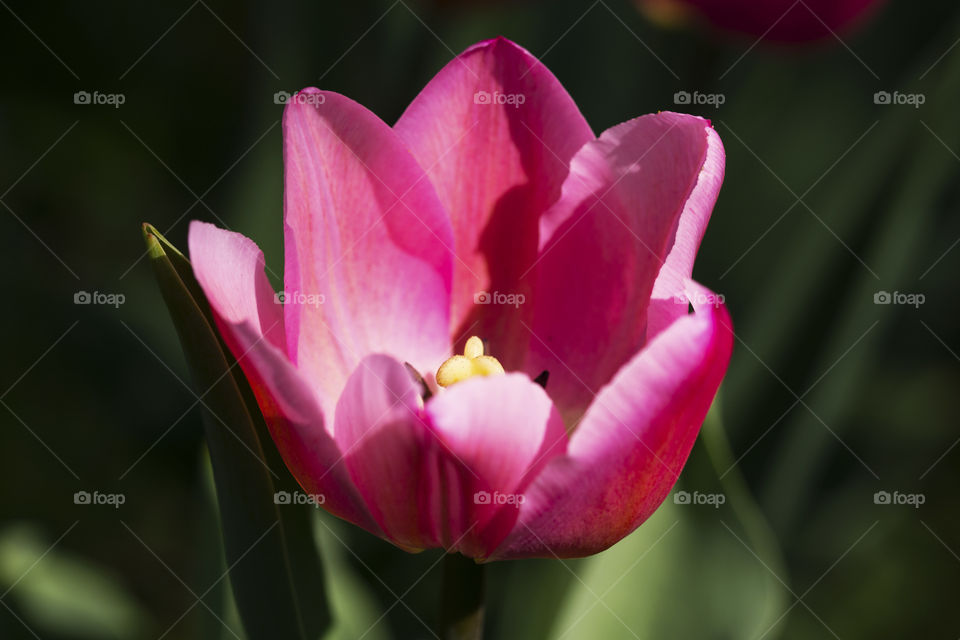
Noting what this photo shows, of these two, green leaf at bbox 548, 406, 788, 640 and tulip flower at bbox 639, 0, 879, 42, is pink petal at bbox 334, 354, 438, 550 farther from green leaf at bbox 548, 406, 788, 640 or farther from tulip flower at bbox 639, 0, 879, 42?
tulip flower at bbox 639, 0, 879, 42

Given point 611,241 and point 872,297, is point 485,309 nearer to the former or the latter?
point 611,241

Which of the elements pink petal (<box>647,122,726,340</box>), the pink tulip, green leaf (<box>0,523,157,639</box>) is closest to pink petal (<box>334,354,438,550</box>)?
the pink tulip

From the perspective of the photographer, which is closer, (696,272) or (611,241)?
(611,241)

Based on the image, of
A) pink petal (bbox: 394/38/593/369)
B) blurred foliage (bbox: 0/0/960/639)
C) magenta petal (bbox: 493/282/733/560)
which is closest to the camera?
magenta petal (bbox: 493/282/733/560)

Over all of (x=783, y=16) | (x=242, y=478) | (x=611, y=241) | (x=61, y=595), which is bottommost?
(x=61, y=595)

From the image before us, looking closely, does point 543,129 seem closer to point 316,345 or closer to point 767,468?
point 316,345

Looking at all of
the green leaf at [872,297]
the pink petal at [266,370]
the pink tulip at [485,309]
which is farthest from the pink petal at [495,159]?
the green leaf at [872,297]

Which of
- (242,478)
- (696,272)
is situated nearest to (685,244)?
(242,478)
